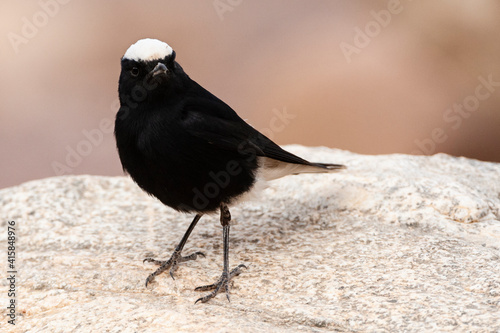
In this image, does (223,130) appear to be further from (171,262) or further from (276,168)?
(171,262)

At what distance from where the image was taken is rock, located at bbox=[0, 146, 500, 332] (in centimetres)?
289

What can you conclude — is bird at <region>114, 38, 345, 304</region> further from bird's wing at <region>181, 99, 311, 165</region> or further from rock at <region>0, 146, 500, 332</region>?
rock at <region>0, 146, 500, 332</region>

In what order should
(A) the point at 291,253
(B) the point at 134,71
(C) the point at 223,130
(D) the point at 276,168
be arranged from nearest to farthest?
(B) the point at 134,71 → (C) the point at 223,130 → (A) the point at 291,253 → (D) the point at 276,168

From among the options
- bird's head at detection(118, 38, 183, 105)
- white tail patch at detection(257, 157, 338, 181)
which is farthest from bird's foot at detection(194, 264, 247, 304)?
bird's head at detection(118, 38, 183, 105)

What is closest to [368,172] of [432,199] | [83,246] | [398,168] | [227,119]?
[398,168]

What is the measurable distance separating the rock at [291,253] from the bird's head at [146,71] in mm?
1025

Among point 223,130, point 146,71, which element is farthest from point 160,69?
point 223,130

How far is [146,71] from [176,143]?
1.43 feet

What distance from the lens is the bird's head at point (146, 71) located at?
333 centimetres

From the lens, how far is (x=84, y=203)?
473 centimetres

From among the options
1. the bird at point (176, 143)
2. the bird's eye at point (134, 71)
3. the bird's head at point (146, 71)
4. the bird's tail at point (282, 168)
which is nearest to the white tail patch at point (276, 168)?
the bird's tail at point (282, 168)

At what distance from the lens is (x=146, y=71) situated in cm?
336

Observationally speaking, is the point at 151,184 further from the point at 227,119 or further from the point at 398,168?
the point at 398,168

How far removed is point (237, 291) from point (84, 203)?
1.91 meters
